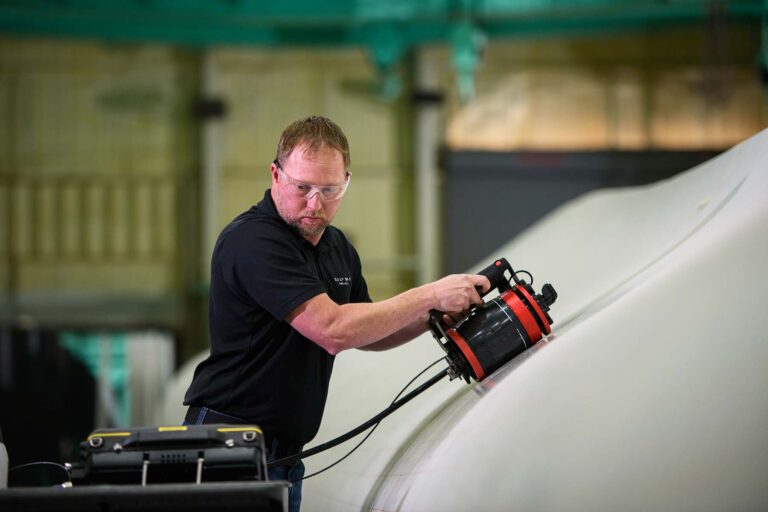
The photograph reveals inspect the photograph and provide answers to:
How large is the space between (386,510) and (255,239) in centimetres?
66

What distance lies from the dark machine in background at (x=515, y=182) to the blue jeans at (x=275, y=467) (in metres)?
5.68

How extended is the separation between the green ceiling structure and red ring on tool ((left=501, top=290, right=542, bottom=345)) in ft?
16.8

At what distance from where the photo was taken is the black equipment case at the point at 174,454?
1652 millimetres

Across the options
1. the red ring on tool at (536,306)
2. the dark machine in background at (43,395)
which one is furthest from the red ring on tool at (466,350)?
the dark machine in background at (43,395)

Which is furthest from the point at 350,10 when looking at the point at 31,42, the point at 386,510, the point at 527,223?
the point at 386,510

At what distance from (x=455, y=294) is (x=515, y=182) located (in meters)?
5.81

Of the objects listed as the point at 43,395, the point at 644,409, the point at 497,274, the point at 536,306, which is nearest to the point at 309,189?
the point at 497,274

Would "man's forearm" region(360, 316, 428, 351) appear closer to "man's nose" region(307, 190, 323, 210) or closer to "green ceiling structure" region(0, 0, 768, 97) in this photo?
"man's nose" region(307, 190, 323, 210)

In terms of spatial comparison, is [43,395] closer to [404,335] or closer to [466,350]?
[404,335]

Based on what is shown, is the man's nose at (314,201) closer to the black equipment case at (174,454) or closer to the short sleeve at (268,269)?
the short sleeve at (268,269)

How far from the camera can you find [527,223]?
7.67 m

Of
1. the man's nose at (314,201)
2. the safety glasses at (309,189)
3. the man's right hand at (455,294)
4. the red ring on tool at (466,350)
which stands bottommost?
the red ring on tool at (466,350)

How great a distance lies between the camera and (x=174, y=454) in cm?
166

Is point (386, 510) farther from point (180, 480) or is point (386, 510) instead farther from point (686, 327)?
point (686, 327)
